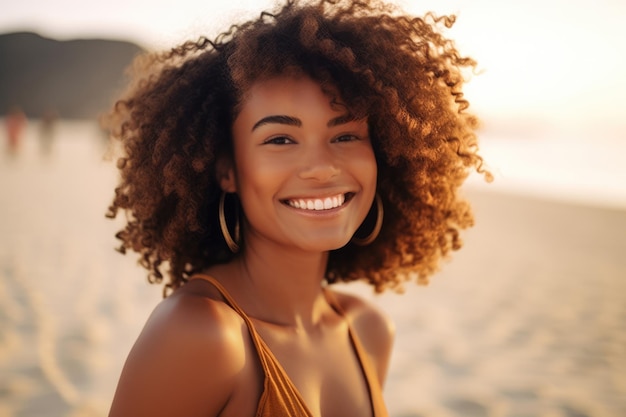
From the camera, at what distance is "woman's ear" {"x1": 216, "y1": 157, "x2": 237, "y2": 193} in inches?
92.4

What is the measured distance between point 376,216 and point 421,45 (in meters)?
0.75

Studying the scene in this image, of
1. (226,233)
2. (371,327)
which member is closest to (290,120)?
(226,233)

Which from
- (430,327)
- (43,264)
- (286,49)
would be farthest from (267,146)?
(43,264)

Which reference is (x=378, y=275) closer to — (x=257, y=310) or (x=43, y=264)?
(x=257, y=310)

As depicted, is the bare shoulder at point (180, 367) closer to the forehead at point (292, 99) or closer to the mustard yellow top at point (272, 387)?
the mustard yellow top at point (272, 387)

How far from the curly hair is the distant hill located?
105 m

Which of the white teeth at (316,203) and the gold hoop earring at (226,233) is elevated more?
the white teeth at (316,203)

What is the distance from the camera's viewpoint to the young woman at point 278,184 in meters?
1.88

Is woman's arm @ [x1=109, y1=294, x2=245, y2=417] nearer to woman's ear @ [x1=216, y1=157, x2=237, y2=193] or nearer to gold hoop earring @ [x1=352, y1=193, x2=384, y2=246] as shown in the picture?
woman's ear @ [x1=216, y1=157, x2=237, y2=193]

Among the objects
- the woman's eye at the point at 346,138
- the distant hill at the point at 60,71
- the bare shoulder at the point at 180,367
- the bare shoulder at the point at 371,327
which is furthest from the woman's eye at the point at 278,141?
the distant hill at the point at 60,71

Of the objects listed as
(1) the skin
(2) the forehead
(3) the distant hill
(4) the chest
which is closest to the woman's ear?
(1) the skin

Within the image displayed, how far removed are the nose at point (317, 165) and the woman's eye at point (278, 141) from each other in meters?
0.07

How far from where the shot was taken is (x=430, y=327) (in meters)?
5.59

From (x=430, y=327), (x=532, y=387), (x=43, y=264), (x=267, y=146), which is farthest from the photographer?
(x=43, y=264)
